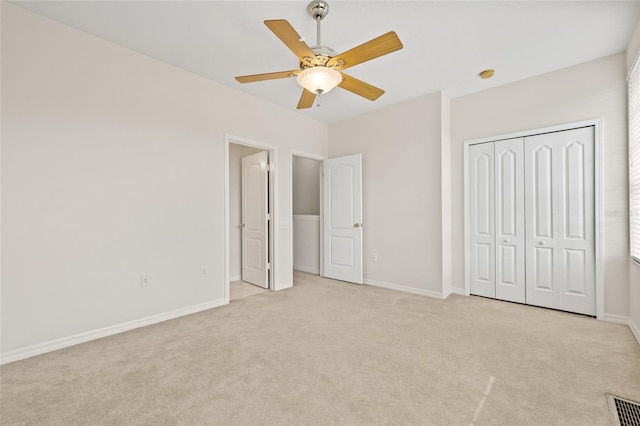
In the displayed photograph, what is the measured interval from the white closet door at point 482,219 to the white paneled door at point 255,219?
2.83 meters

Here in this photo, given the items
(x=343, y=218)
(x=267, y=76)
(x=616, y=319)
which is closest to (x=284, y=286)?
(x=343, y=218)

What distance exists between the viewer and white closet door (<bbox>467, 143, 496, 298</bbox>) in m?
3.66

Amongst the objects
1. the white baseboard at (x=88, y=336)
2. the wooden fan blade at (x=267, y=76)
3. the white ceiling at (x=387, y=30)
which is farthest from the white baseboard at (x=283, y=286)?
the wooden fan blade at (x=267, y=76)

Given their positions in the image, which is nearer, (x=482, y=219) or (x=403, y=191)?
(x=482, y=219)

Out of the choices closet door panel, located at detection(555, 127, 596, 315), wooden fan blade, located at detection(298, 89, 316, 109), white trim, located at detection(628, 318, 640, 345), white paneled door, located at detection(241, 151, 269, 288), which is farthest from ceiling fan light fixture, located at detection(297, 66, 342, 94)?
white trim, located at detection(628, 318, 640, 345)

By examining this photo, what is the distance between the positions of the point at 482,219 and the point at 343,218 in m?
1.99

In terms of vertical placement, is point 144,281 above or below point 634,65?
below

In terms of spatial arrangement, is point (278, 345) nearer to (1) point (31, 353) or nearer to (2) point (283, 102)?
(1) point (31, 353)

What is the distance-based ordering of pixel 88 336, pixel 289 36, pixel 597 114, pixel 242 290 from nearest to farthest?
pixel 289 36, pixel 88 336, pixel 597 114, pixel 242 290

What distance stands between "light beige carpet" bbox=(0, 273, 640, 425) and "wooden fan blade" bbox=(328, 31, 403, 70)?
7.16ft

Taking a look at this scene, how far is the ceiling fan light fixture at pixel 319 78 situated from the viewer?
201 centimetres

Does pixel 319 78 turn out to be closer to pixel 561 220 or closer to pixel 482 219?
pixel 482 219

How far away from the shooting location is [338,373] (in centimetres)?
200

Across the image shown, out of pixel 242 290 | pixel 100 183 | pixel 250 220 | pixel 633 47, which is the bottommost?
pixel 242 290
